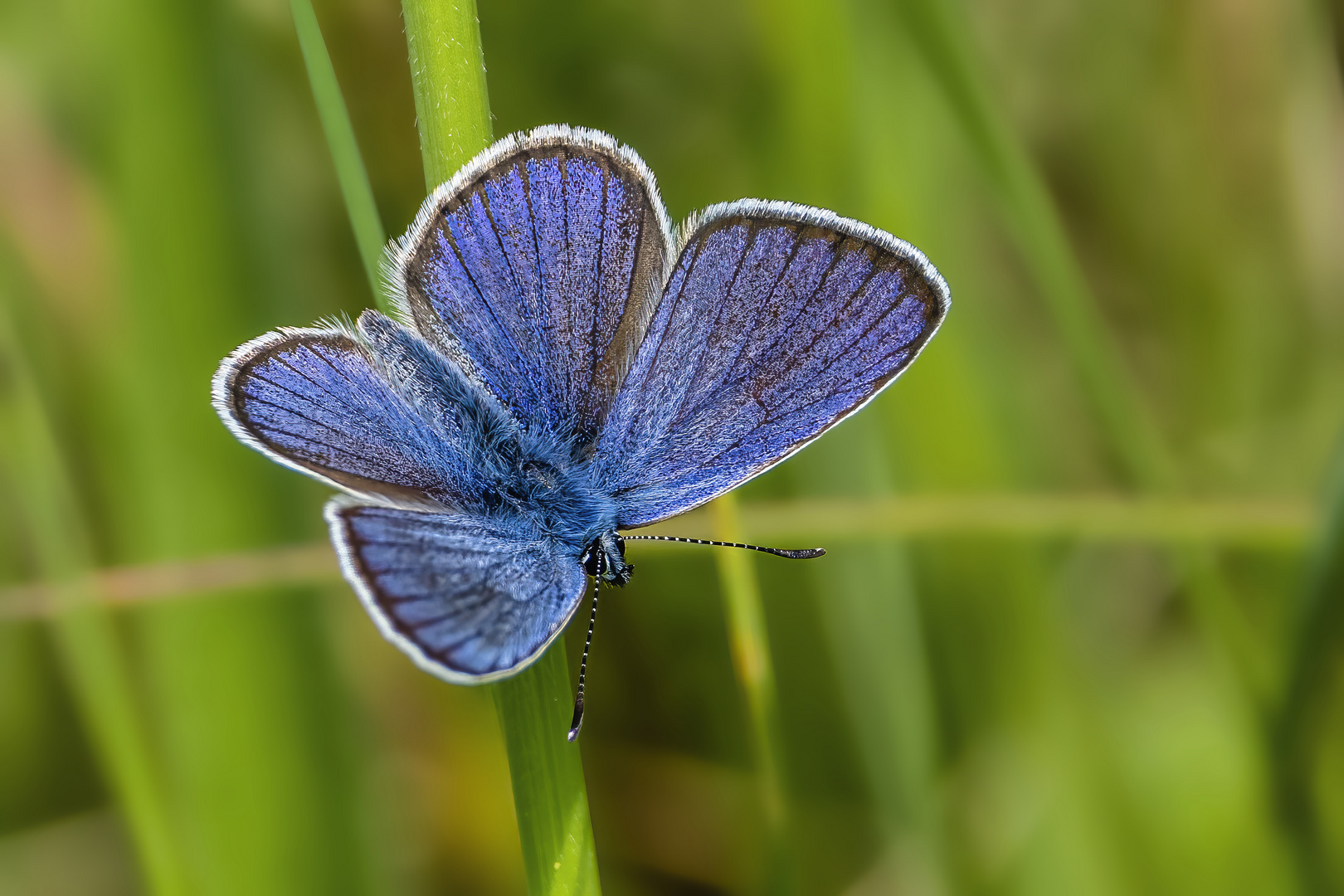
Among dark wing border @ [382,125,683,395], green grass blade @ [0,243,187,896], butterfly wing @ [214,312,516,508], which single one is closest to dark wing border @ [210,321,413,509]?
butterfly wing @ [214,312,516,508]

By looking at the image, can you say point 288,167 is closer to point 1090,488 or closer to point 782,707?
point 782,707

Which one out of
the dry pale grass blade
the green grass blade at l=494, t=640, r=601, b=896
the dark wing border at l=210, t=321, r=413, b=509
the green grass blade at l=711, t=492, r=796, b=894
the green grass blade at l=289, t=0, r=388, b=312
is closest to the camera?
the green grass blade at l=494, t=640, r=601, b=896

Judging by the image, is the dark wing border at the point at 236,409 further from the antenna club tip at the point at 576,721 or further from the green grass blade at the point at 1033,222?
the green grass blade at the point at 1033,222

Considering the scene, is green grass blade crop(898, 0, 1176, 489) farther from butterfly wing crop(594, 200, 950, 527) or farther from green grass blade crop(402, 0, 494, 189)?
green grass blade crop(402, 0, 494, 189)

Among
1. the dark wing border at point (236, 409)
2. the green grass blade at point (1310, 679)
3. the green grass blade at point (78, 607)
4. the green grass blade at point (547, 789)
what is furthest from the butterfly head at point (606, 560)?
the green grass blade at point (1310, 679)

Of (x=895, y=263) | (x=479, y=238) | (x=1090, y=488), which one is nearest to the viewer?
(x=895, y=263)

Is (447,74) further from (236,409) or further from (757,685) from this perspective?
(757,685)

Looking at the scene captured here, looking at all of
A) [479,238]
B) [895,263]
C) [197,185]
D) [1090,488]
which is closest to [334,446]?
[479,238]
